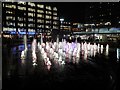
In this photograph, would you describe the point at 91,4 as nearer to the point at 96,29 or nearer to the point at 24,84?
the point at 96,29

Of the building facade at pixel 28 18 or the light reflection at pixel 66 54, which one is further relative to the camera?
the building facade at pixel 28 18

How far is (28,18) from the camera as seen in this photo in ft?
509

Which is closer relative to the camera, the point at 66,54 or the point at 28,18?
the point at 66,54

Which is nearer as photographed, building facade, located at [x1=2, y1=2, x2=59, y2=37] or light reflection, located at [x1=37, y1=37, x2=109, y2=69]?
light reflection, located at [x1=37, y1=37, x2=109, y2=69]

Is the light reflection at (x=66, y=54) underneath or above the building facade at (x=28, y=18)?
underneath

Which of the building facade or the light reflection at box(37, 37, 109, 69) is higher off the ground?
the building facade

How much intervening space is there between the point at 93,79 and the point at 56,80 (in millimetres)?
2397

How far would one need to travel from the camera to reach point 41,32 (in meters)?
165

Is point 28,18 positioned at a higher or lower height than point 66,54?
higher

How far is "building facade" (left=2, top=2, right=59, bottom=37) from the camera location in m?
140

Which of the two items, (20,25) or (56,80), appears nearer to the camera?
(56,80)

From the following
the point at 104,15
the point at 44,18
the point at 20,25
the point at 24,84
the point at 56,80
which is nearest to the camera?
the point at 24,84

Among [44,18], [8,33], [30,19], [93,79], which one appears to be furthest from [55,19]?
[93,79]

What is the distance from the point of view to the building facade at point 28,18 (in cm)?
13962
